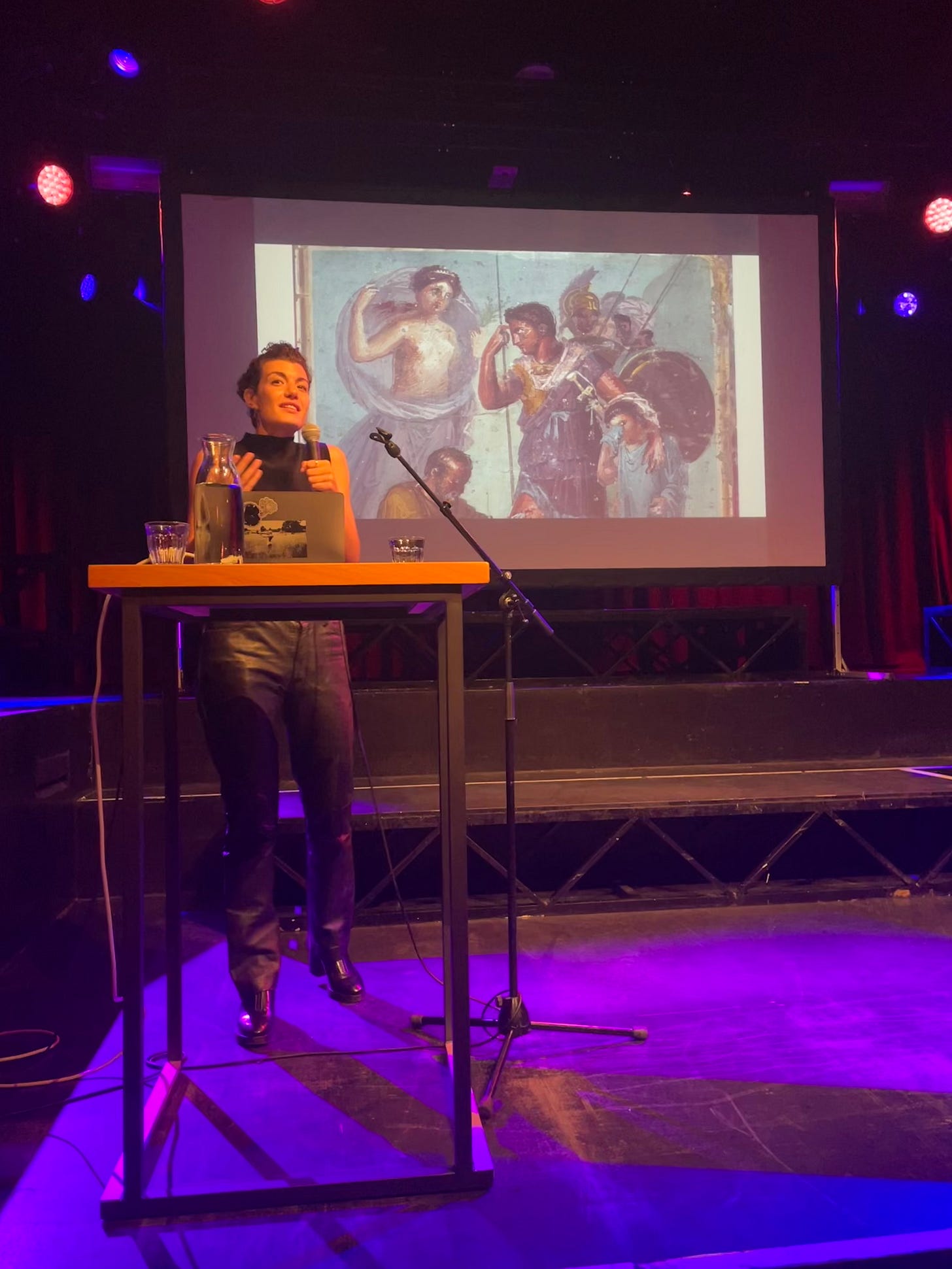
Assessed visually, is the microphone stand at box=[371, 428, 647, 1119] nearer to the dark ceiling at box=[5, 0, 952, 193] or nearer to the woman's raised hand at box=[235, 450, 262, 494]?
the woman's raised hand at box=[235, 450, 262, 494]

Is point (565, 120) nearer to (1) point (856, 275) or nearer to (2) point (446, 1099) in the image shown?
(1) point (856, 275)

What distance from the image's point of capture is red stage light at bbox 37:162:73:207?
4.55m

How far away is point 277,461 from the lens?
2.42 m

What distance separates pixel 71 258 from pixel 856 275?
4603 mm

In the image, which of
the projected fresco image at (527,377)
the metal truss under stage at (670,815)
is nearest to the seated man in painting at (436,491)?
the projected fresco image at (527,377)

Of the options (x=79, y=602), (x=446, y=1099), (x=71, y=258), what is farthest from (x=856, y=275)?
(x=446, y=1099)

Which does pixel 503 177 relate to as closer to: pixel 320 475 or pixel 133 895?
pixel 320 475

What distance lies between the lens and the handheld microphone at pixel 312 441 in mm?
2238

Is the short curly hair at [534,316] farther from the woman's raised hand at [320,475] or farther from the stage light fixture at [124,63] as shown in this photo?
the woman's raised hand at [320,475]

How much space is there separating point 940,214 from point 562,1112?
539 cm

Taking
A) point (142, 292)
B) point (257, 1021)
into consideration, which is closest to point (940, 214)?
point (142, 292)

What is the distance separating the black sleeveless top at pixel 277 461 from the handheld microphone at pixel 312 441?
13mm

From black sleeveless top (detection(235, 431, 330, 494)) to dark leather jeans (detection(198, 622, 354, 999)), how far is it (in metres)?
0.39

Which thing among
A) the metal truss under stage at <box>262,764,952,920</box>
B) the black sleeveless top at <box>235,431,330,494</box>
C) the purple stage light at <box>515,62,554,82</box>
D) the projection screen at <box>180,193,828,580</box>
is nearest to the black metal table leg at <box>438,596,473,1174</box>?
the black sleeveless top at <box>235,431,330,494</box>
